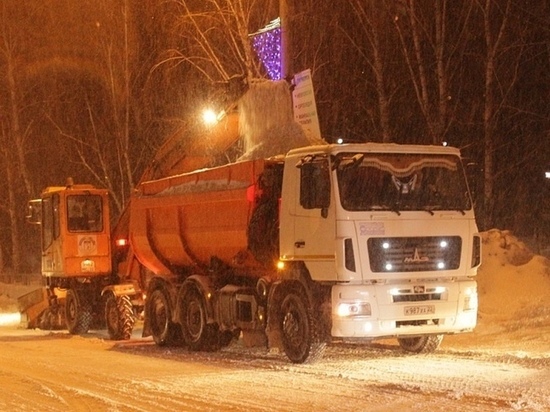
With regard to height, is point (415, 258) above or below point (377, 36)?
below

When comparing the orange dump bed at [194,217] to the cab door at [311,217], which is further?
the orange dump bed at [194,217]

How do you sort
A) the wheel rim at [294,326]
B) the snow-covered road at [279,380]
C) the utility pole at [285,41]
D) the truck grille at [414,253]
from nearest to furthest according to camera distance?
1. the snow-covered road at [279,380]
2. the truck grille at [414,253]
3. the wheel rim at [294,326]
4. the utility pole at [285,41]

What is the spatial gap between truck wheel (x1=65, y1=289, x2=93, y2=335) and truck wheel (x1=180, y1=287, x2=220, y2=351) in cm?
499

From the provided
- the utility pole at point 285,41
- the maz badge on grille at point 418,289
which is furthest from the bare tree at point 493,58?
the maz badge on grille at point 418,289

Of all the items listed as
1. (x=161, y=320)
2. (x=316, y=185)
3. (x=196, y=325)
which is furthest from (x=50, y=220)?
(x=316, y=185)

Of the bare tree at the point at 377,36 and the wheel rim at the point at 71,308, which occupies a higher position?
the bare tree at the point at 377,36

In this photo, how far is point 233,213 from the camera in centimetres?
1558

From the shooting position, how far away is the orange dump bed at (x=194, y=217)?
605 inches

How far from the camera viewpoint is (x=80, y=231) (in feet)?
73.4

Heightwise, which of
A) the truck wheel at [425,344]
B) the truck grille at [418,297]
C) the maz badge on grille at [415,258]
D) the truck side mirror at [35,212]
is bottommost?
the truck wheel at [425,344]

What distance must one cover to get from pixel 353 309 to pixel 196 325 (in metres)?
4.62

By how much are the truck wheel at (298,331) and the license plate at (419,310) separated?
125 cm

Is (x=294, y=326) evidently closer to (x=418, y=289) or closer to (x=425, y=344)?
(x=418, y=289)

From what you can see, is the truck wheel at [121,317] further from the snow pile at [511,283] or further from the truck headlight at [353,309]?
the truck headlight at [353,309]
